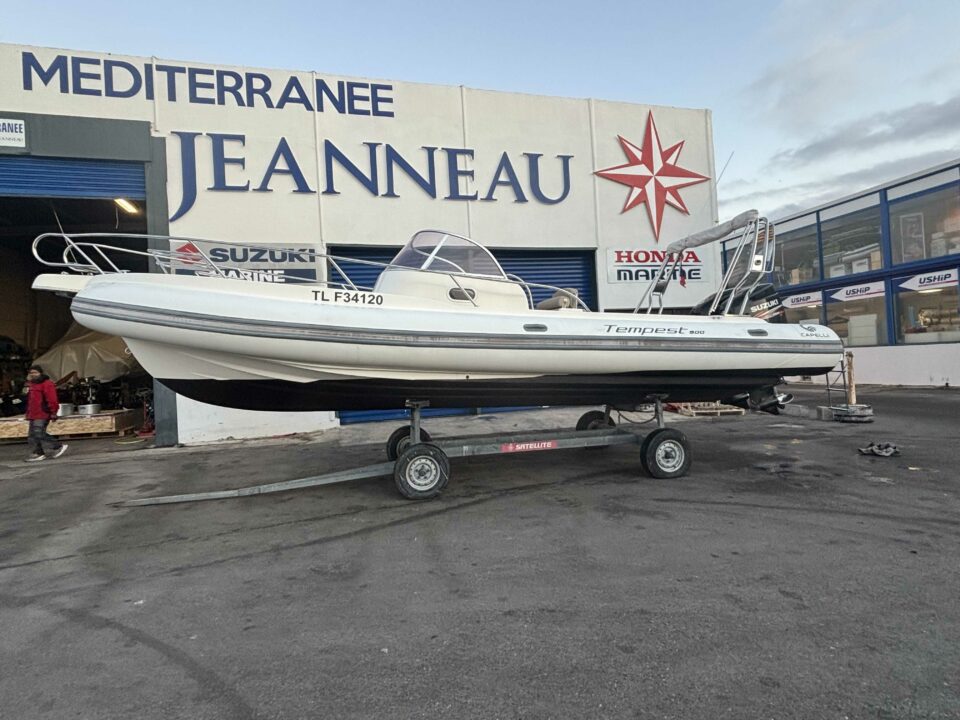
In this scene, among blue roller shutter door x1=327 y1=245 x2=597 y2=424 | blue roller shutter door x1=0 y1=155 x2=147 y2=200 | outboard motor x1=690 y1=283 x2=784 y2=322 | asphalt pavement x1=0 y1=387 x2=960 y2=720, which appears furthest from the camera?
blue roller shutter door x1=327 y1=245 x2=597 y2=424

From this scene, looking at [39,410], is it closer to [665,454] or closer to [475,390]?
[475,390]

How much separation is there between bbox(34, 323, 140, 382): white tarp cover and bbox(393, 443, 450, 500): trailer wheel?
361 inches

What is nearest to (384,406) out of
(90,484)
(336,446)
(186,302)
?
(186,302)

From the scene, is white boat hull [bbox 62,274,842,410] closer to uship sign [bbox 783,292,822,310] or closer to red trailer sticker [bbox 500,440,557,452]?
red trailer sticker [bbox 500,440,557,452]

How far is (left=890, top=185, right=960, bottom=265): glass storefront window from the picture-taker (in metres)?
13.1

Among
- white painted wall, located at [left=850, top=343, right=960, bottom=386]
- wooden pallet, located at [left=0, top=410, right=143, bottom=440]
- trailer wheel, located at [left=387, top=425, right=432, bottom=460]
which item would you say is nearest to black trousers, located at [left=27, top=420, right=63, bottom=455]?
wooden pallet, located at [left=0, top=410, right=143, bottom=440]

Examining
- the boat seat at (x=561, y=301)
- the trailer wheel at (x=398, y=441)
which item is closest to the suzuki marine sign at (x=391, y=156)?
the trailer wheel at (x=398, y=441)

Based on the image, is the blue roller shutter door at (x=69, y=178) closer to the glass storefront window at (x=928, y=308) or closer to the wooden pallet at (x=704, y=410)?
the wooden pallet at (x=704, y=410)

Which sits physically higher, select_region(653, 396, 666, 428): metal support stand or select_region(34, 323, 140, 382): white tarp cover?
select_region(34, 323, 140, 382): white tarp cover

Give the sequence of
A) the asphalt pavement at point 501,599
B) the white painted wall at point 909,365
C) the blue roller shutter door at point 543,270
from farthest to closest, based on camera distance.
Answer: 1. the white painted wall at point 909,365
2. the blue roller shutter door at point 543,270
3. the asphalt pavement at point 501,599

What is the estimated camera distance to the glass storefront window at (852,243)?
15.1 meters

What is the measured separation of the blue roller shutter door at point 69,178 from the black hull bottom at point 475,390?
5.79 meters

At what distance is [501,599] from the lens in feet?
9.26

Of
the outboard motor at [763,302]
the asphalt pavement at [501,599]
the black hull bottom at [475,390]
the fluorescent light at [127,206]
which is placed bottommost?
the asphalt pavement at [501,599]
